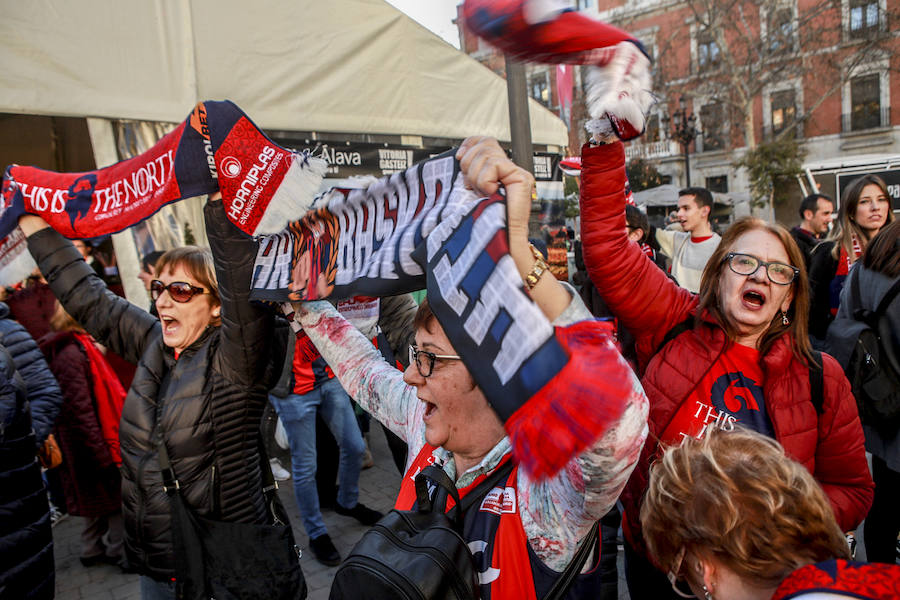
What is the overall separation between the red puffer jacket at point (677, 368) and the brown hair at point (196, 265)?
4.60 ft

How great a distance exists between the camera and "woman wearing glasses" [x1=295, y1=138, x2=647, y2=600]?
34.4 inches

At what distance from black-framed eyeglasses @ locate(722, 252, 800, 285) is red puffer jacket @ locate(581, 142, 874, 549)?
8.0 inches

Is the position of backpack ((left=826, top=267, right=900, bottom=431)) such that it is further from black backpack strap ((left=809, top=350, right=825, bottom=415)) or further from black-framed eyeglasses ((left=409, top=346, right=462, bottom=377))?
black-framed eyeglasses ((left=409, top=346, right=462, bottom=377))

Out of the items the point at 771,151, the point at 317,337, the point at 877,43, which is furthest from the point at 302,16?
the point at 877,43

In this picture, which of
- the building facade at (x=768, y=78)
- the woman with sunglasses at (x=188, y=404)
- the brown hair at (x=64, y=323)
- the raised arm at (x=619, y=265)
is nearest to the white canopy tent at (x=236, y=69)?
the brown hair at (x=64, y=323)

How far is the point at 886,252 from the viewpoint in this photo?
2535 millimetres

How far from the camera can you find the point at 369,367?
1.79 meters

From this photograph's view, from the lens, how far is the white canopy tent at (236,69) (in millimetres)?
3787

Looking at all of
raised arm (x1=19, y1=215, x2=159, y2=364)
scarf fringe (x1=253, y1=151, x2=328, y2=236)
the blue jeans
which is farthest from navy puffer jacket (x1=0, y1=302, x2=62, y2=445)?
scarf fringe (x1=253, y1=151, x2=328, y2=236)

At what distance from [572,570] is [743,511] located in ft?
1.19

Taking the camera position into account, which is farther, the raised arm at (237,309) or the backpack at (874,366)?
the backpack at (874,366)

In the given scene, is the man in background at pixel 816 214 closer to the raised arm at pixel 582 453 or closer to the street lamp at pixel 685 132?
the raised arm at pixel 582 453

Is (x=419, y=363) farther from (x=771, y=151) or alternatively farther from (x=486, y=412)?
(x=771, y=151)

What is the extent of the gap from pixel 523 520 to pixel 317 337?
3.07 ft
